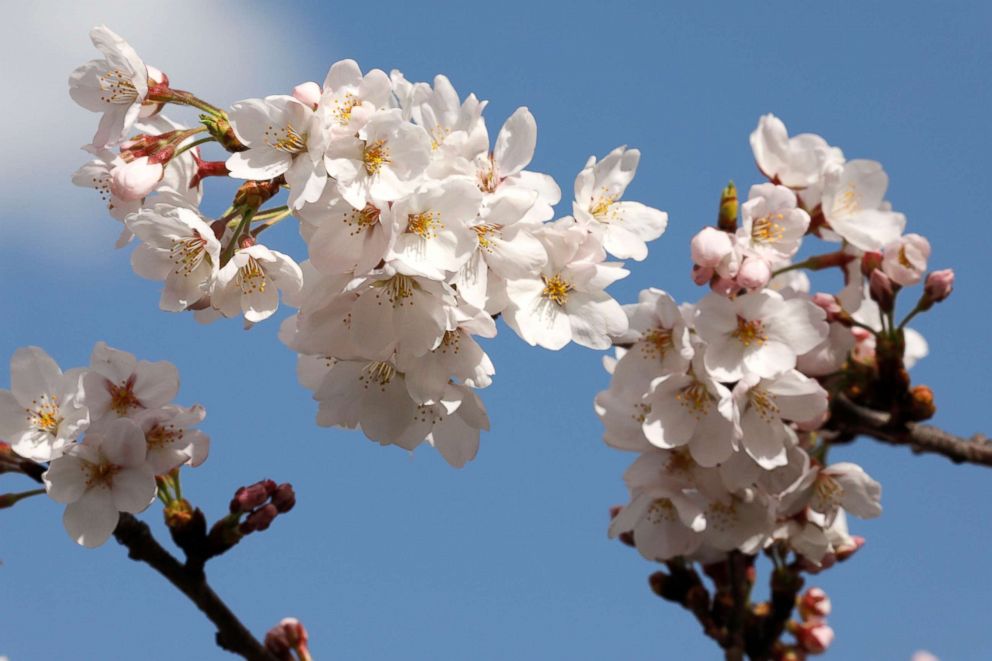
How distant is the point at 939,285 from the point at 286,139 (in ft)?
7.59

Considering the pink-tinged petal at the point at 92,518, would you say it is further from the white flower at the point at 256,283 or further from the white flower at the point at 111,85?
the white flower at the point at 111,85

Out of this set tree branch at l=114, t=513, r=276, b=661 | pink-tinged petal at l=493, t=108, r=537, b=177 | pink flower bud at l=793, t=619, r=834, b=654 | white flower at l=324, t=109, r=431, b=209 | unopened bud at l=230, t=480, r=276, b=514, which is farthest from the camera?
pink flower bud at l=793, t=619, r=834, b=654

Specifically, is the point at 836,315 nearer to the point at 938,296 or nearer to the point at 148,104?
the point at 938,296

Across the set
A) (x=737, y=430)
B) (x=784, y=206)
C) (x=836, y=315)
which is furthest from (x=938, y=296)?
(x=737, y=430)

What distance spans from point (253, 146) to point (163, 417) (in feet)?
3.26

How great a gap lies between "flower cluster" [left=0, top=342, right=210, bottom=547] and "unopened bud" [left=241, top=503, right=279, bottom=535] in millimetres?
316

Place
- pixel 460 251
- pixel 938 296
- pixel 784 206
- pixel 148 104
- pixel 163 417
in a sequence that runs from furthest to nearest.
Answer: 1. pixel 938 296
2. pixel 784 206
3. pixel 163 417
4. pixel 148 104
5. pixel 460 251

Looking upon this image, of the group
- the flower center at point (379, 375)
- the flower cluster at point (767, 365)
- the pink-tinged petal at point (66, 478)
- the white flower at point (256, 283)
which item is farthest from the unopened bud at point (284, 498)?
the flower cluster at point (767, 365)

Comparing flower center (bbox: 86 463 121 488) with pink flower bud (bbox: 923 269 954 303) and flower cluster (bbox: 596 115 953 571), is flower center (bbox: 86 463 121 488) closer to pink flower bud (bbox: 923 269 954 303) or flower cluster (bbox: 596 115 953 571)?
flower cluster (bbox: 596 115 953 571)

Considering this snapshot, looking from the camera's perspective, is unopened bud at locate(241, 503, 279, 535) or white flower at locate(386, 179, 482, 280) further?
unopened bud at locate(241, 503, 279, 535)

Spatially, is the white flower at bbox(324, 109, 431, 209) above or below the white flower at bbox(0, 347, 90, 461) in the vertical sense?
above

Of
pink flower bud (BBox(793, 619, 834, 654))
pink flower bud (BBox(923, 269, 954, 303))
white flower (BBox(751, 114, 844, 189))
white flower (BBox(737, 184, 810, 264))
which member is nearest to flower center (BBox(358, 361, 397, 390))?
white flower (BBox(737, 184, 810, 264))

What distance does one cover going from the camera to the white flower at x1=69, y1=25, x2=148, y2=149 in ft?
9.31

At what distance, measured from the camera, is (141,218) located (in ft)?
8.79
